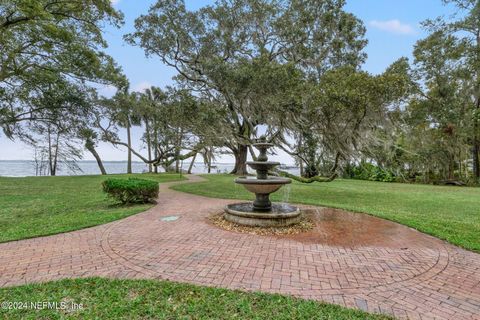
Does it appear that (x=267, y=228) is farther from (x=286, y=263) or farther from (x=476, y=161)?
(x=476, y=161)

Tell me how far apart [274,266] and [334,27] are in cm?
1523

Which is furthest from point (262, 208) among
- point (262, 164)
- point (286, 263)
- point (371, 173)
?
point (371, 173)

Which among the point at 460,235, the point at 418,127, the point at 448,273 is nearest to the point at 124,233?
the point at 448,273

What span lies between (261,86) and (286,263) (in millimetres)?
7451

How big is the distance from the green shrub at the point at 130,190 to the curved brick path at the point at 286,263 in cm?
239

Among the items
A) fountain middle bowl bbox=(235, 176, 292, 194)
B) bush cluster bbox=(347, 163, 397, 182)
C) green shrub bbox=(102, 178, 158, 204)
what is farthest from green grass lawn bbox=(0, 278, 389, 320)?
bush cluster bbox=(347, 163, 397, 182)

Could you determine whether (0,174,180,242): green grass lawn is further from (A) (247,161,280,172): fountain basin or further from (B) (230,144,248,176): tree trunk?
(B) (230,144,248,176): tree trunk

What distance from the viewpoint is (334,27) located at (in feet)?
49.1

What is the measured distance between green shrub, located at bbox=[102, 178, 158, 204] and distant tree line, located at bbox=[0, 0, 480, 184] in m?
4.35

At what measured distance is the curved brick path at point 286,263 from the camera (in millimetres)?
3033

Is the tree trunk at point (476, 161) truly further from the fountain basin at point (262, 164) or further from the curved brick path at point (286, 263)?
the fountain basin at point (262, 164)

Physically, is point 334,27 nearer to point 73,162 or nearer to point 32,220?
point 32,220

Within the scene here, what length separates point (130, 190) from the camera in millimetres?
8016

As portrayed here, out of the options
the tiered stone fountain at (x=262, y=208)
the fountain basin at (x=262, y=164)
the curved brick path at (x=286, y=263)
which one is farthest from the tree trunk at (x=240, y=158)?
the curved brick path at (x=286, y=263)
